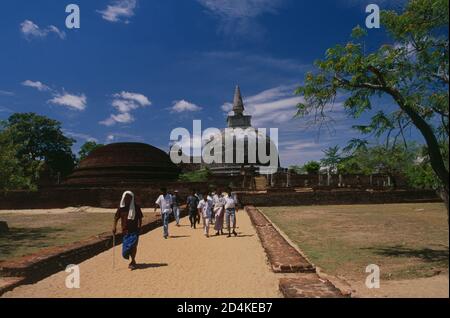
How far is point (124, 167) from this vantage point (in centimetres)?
3603

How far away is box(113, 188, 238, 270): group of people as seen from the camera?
283 inches

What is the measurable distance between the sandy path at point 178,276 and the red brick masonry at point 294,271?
0.22 meters

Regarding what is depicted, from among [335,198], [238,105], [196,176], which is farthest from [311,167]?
[335,198]

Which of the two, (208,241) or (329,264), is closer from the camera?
(329,264)

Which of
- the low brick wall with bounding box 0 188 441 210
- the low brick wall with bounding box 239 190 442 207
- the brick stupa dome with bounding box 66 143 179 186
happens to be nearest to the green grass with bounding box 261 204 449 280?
the low brick wall with bounding box 239 190 442 207

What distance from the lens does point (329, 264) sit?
6805 millimetres

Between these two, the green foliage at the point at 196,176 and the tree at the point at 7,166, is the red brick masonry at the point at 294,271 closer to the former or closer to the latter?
the tree at the point at 7,166

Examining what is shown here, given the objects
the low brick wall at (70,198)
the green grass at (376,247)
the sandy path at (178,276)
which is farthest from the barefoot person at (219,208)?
the low brick wall at (70,198)

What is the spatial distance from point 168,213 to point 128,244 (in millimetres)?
4271

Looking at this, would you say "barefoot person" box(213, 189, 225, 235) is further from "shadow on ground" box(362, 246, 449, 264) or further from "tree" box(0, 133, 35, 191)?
"tree" box(0, 133, 35, 191)

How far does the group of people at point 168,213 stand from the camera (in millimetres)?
7176

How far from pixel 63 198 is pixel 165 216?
18.7 metres
